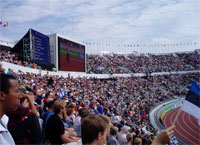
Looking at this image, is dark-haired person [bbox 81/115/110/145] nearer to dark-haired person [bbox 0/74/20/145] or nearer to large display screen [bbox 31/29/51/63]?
dark-haired person [bbox 0/74/20/145]

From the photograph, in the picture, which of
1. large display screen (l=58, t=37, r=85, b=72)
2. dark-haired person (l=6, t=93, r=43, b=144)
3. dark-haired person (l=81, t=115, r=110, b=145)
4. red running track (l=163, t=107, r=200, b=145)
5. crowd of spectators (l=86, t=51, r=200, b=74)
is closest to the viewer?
dark-haired person (l=81, t=115, r=110, b=145)

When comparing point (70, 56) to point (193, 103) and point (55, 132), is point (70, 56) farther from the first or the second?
point (193, 103)

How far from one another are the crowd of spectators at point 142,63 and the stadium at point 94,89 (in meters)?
0.23

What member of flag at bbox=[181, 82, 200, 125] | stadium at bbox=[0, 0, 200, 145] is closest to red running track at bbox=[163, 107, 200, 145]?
stadium at bbox=[0, 0, 200, 145]

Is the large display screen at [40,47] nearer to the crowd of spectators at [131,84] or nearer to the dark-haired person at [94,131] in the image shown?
the crowd of spectators at [131,84]

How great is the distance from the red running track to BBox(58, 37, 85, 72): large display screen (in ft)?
38.4

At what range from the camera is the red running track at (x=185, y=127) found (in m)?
18.0

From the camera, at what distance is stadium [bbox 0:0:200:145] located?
3.98 m

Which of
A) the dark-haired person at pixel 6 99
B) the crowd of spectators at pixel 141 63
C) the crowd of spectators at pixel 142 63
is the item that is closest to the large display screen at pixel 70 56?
the crowd of spectators at pixel 141 63

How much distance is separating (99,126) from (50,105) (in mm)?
1944

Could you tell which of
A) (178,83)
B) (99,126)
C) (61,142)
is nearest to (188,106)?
(99,126)

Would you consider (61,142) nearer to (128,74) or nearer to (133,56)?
(128,74)

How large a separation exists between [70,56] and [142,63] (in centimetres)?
2536

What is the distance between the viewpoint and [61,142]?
10.0 feet
